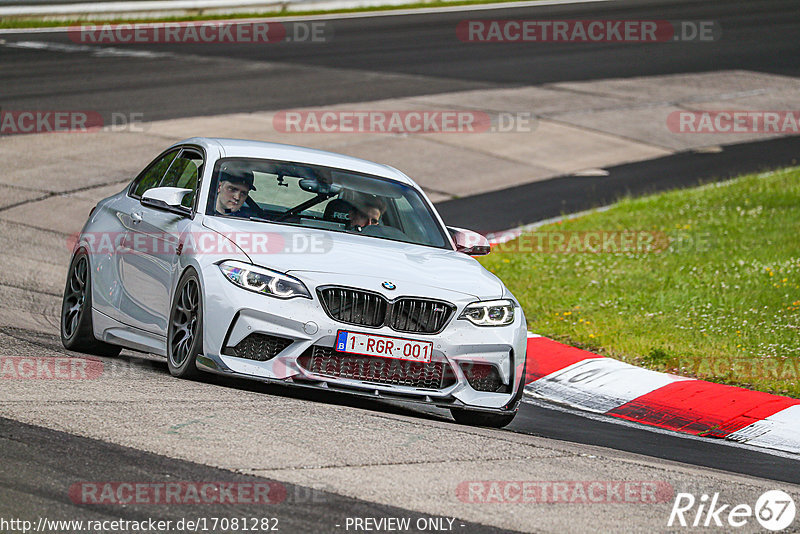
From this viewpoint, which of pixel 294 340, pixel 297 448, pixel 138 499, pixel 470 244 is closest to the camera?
pixel 138 499

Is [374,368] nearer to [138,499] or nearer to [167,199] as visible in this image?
[167,199]

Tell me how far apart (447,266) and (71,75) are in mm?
16982

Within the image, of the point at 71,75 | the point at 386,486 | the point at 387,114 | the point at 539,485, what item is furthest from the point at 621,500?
the point at 71,75

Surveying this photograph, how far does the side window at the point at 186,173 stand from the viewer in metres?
8.16

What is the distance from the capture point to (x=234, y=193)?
8070mm

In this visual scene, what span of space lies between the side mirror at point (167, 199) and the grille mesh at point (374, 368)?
1548 millimetres

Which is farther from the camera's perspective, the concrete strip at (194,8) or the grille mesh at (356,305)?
the concrete strip at (194,8)

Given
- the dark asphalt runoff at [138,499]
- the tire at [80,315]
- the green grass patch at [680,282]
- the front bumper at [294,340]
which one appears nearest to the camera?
the dark asphalt runoff at [138,499]

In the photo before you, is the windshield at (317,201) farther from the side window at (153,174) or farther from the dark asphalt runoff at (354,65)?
the dark asphalt runoff at (354,65)

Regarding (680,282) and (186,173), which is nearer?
(186,173)

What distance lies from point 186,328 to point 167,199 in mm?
990

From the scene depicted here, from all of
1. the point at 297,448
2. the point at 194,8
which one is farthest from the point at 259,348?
the point at 194,8

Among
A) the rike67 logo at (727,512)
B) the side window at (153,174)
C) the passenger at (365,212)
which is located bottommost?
the rike67 logo at (727,512)

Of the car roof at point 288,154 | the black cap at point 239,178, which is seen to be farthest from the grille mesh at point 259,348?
the car roof at point 288,154
